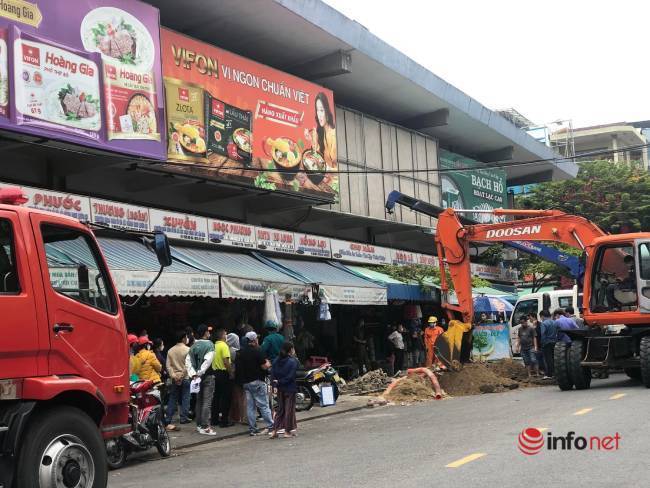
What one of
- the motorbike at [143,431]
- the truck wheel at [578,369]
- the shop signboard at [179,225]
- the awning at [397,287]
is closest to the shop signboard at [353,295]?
the awning at [397,287]

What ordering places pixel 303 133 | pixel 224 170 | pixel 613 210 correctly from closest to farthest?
pixel 224 170 → pixel 303 133 → pixel 613 210

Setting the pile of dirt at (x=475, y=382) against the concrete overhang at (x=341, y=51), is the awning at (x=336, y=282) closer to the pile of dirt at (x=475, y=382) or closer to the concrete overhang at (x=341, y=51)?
the pile of dirt at (x=475, y=382)

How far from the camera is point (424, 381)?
62.2 feet

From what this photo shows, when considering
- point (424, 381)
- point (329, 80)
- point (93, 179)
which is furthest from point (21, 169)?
point (329, 80)

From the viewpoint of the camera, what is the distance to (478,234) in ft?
66.3

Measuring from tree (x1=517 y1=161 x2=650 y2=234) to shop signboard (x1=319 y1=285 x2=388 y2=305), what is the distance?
69.1ft

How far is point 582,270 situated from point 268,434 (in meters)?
9.35

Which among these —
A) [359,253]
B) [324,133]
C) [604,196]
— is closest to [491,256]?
[604,196]

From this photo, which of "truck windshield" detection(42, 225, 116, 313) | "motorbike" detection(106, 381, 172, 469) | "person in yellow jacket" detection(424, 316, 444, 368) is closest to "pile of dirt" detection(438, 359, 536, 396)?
"person in yellow jacket" detection(424, 316, 444, 368)

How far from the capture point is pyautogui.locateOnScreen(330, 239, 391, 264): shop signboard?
2534 centimetres

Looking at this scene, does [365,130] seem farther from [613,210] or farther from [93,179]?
[613,210]

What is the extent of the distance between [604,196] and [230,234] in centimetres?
2765

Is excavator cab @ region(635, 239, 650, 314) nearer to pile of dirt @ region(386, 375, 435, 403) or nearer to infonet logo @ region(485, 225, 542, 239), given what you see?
infonet logo @ region(485, 225, 542, 239)

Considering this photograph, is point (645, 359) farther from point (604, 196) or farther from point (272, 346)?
point (604, 196)
